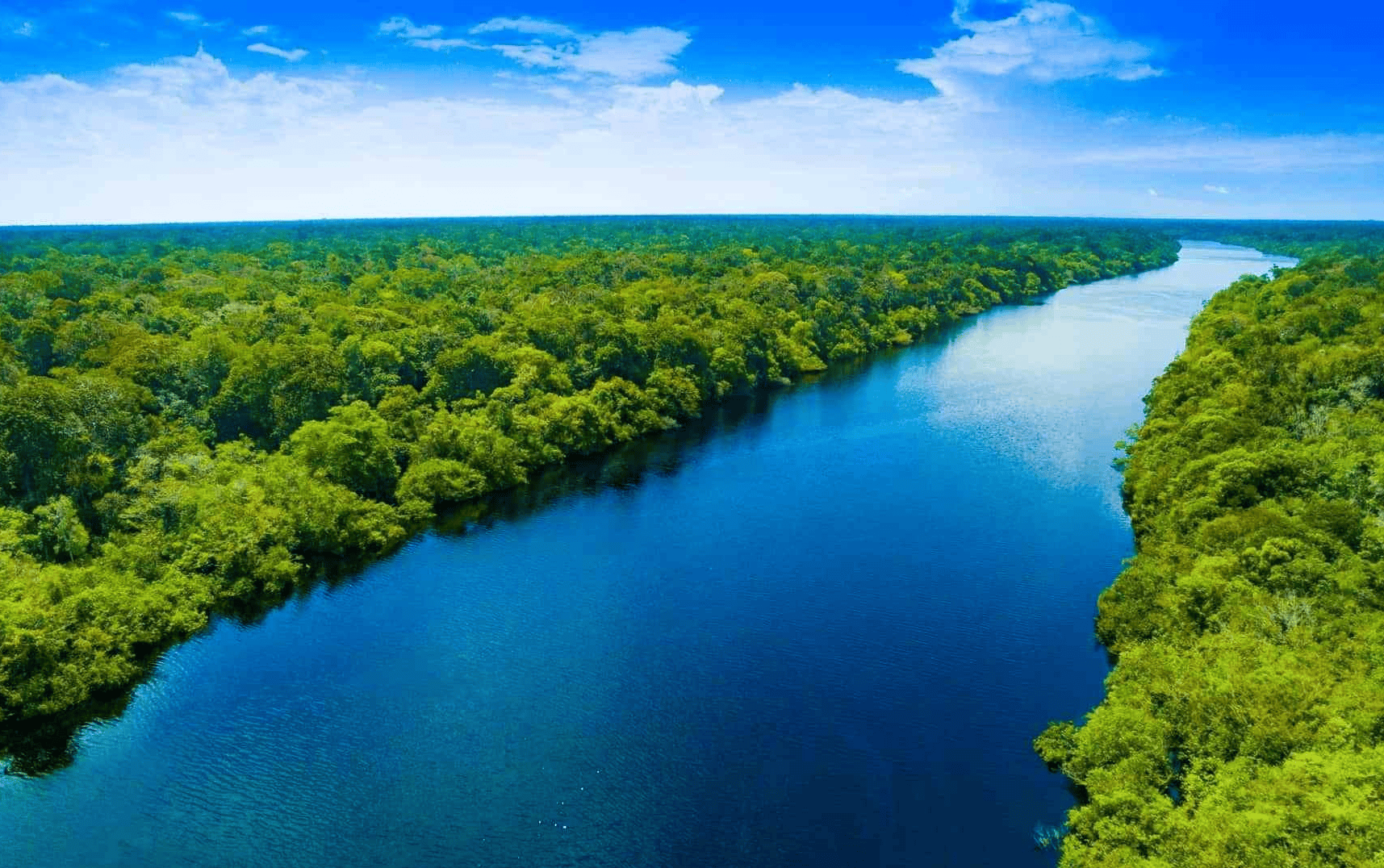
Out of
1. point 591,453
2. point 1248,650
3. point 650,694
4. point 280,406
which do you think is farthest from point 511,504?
point 1248,650

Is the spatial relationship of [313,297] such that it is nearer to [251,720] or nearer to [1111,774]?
A: [251,720]

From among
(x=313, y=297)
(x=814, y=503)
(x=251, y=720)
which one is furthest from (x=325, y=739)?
(x=313, y=297)

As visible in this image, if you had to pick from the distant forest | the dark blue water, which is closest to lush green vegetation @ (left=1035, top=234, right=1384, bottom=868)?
the distant forest

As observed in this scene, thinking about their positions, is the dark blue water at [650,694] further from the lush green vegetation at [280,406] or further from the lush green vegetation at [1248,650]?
the lush green vegetation at [280,406]

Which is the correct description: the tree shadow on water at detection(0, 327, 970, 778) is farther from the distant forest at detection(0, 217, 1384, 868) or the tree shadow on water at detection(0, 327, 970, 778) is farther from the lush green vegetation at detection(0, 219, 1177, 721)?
the lush green vegetation at detection(0, 219, 1177, 721)

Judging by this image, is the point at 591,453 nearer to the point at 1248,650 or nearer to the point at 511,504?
the point at 511,504

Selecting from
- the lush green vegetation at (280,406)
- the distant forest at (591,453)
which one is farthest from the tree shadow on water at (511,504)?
the lush green vegetation at (280,406)
